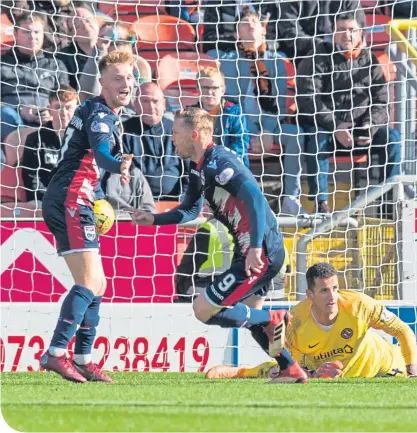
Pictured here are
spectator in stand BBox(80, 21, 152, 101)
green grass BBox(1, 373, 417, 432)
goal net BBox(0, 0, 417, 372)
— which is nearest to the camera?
green grass BBox(1, 373, 417, 432)

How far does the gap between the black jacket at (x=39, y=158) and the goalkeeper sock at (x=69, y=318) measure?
339 centimetres

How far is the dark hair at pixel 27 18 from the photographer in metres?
10.2

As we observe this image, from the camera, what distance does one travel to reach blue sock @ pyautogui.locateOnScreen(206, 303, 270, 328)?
253 inches

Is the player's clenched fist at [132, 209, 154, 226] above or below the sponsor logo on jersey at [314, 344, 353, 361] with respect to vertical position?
above

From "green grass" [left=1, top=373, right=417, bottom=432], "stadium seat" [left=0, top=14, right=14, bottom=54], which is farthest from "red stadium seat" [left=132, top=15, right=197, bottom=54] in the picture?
"green grass" [left=1, top=373, right=417, bottom=432]

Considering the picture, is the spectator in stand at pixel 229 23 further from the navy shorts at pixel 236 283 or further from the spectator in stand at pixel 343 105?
the navy shorts at pixel 236 283

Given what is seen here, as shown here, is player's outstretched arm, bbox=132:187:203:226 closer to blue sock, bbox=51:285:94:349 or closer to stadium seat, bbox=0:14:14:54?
blue sock, bbox=51:285:94:349

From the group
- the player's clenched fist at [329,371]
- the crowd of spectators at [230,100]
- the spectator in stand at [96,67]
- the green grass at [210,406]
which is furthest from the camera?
the spectator in stand at [96,67]

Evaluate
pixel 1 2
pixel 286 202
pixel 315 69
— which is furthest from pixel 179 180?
pixel 1 2

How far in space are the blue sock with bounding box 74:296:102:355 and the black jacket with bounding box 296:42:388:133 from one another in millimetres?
4053

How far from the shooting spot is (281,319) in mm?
6484

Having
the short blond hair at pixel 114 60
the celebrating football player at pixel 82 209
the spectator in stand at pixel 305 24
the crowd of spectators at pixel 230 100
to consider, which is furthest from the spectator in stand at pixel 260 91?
the celebrating football player at pixel 82 209

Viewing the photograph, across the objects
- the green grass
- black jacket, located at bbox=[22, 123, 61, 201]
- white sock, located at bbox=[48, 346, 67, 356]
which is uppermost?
black jacket, located at bbox=[22, 123, 61, 201]

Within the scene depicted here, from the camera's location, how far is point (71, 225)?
665 centimetres
